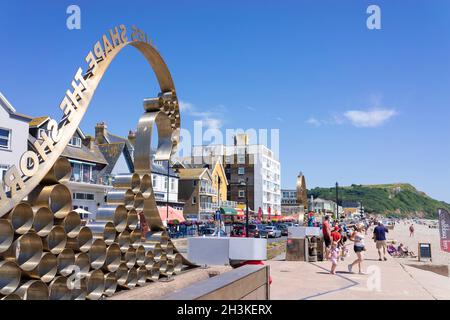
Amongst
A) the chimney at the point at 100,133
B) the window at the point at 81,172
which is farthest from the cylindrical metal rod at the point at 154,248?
the chimney at the point at 100,133

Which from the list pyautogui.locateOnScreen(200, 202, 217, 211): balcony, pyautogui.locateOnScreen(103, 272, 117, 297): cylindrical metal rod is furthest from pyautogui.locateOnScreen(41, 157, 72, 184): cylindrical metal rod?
pyautogui.locateOnScreen(200, 202, 217, 211): balcony

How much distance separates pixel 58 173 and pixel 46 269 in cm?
133

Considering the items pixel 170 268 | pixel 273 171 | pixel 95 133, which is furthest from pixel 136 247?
pixel 273 171

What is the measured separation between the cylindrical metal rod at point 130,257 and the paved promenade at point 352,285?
327 centimetres

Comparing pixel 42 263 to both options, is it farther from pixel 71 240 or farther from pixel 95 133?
pixel 95 133

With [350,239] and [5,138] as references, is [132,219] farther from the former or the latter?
[5,138]

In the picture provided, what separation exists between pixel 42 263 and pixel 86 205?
3125cm

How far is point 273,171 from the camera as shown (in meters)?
97.7

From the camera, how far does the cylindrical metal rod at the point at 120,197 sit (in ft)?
26.2

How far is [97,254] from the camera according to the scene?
7016 millimetres

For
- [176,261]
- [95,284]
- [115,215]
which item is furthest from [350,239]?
[95,284]

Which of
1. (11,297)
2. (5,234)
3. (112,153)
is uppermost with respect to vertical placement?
(112,153)

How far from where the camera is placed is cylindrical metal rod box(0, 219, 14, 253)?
16.1ft
